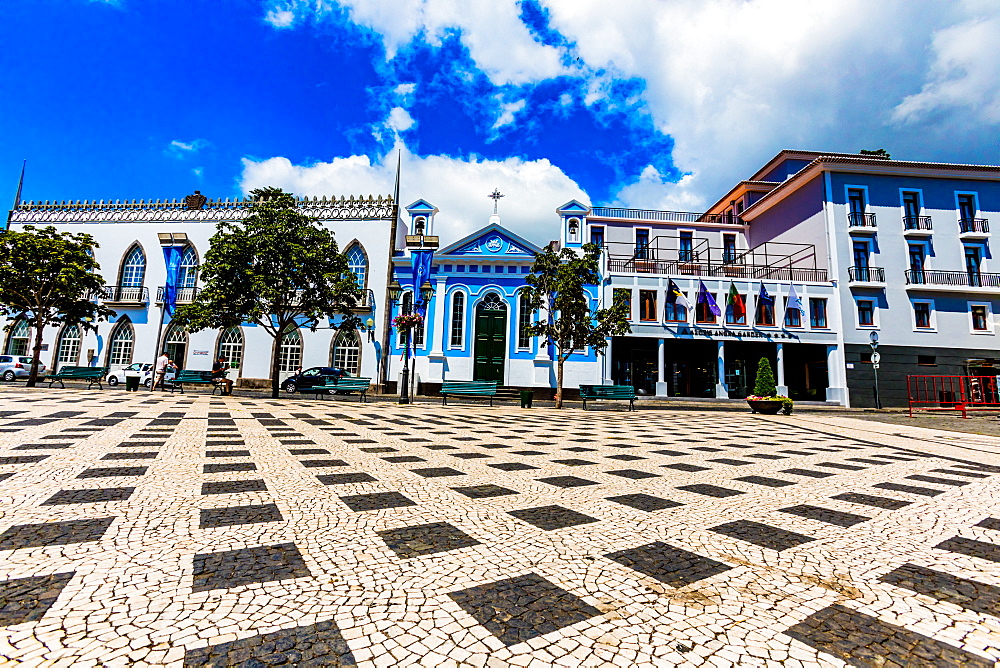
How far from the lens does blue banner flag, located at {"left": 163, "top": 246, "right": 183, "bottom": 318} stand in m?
28.4

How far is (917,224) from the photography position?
27.0 meters

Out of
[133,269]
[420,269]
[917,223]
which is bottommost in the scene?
[420,269]

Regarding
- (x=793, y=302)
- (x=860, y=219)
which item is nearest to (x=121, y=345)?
(x=793, y=302)

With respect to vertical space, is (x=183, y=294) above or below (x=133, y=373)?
above

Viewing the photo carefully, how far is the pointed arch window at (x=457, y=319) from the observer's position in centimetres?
2506

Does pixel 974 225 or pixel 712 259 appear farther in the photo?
pixel 712 259

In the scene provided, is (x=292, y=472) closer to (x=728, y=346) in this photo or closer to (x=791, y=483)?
(x=791, y=483)

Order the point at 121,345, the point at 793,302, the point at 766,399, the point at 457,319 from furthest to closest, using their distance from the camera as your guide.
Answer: the point at 121,345 < the point at 793,302 < the point at 457,319 < the point at 766,399

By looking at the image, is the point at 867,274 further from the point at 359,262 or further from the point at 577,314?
the point at 359,262

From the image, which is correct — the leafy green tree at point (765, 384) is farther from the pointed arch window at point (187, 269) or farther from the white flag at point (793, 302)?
the pointed arch window at point (187, 269)

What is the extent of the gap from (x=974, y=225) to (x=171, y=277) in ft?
156

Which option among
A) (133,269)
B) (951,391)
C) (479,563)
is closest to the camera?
(479,563)

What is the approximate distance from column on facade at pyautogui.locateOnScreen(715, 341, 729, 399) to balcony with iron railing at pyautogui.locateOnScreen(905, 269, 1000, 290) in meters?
11.3

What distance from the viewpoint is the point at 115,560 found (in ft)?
7.78
